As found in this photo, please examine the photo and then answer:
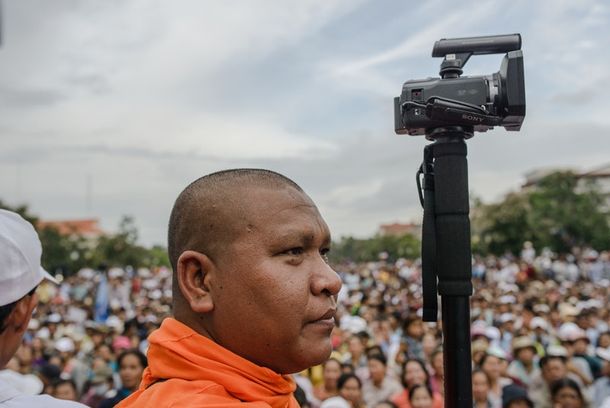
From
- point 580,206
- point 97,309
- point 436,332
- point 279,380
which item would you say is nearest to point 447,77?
point 279,380

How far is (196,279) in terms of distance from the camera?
58.3 inches

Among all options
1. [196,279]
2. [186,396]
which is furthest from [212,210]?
[186,396]

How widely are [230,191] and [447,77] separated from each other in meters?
0.65

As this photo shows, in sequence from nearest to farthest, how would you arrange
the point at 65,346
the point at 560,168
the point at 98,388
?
the point at 98,388, the point at 65,346, the point at 560,168

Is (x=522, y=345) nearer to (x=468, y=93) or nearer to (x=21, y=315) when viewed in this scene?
(x=468, y=93)

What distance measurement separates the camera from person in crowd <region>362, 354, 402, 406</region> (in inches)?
260

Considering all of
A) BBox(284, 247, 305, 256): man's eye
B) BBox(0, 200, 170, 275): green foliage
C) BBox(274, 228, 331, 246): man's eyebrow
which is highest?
BBox(274, 228, 331, 246): man's eyebrow

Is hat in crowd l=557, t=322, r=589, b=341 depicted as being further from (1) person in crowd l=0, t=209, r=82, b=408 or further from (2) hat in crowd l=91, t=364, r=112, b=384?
(1) person in crowd l=0, t=209, r=82, b=408

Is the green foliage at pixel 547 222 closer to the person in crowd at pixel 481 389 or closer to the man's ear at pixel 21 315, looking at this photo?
the person in crowd at pixel 481 389

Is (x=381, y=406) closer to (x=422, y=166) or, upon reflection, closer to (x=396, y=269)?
(x=422, y=166)

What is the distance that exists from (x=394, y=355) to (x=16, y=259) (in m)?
6.94

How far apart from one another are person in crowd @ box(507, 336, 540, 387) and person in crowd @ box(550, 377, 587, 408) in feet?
4.50

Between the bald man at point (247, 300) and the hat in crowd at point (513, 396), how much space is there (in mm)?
4102

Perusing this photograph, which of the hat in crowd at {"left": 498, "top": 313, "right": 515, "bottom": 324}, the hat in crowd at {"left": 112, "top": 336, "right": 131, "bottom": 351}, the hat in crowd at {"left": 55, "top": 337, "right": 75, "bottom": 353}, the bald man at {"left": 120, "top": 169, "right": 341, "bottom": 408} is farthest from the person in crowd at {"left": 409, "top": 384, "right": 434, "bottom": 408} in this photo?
the hat in crowd at {"left": 55, "top": 337, "right": 75, "bottom": 353}
